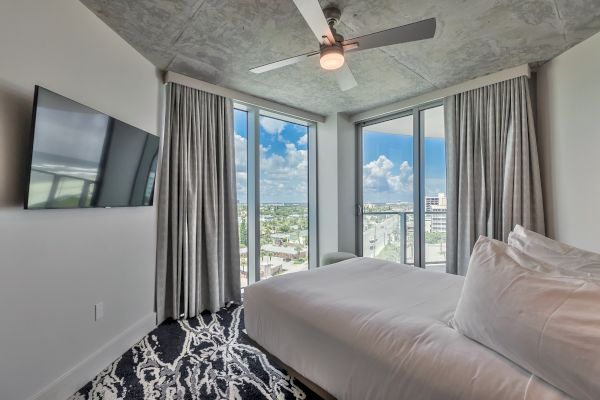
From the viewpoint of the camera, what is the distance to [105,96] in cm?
205

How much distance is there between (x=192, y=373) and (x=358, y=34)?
9.36 ft

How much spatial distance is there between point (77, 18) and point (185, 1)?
75cm

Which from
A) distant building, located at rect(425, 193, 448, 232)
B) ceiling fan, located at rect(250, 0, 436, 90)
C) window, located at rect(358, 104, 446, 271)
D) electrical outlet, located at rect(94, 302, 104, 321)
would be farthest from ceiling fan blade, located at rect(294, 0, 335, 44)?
distant building, located at rect(425, 193, 448, 232)

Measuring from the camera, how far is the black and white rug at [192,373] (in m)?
1.71

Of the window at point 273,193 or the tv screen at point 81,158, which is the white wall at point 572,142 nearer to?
the window at point 273,193

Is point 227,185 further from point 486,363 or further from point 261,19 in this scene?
point 486,363

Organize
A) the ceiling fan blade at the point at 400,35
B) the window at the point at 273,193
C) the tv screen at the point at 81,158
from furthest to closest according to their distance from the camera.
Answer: the window at the point at 273,193 → the ceiling fan blade at the point at 400,35 → the tv screen at the point at 81,158

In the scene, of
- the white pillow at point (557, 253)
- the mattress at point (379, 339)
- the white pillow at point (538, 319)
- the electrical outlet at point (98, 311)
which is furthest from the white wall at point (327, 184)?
the white pillow at point (538, 319)

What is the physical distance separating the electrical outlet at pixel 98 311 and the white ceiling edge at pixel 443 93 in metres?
3.76

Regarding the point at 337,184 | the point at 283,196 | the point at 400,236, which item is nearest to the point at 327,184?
the point at 337,184

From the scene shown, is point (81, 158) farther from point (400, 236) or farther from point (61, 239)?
point (400, 236)

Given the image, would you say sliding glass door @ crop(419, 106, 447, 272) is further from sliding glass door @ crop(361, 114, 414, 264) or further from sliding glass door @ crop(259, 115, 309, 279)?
sliding glass door @ crop(259, 115, 309, 279)

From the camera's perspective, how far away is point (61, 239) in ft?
5.57

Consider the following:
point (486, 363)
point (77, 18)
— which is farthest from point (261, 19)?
point (486, 363)
